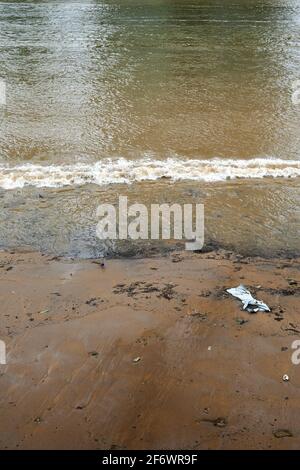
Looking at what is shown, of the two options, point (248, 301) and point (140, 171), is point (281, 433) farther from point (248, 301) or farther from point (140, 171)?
point (140, 171)

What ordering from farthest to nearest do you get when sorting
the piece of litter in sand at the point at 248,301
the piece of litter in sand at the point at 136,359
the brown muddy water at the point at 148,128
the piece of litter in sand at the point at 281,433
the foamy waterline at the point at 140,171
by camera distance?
the foamy waterline at the point at 140,171 → the brown muddy water at the point at 148,128 → the piece of litter in sand at the point at 248,301 → the piece of litter in sand at the point at 136,359 → the piece of litter in sand at the point at 281,433

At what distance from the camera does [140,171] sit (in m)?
9.61

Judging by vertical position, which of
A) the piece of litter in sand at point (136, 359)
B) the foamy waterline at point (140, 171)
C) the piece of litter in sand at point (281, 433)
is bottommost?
the piece of litter in sand at point (281, 433)

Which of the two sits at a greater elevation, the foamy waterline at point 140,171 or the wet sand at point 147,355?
the foamy waterline at point 140,171

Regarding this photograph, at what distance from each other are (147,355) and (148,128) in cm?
764

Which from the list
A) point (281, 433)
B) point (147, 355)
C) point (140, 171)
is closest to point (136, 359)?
point (147, 355)

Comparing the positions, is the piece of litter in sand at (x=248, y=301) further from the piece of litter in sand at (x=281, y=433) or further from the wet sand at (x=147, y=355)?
the piece of litter in sand at (x=281, y=433)

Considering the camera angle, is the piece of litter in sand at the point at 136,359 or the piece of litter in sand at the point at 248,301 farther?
the piece of litter in sand at the point at 248,301

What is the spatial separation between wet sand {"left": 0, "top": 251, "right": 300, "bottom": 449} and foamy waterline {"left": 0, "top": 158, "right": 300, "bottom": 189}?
9.54ft

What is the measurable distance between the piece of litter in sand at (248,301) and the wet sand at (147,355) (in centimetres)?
11

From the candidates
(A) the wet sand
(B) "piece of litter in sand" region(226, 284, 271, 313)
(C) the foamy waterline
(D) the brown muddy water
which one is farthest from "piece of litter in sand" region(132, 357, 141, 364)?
(C) the foamy waterline

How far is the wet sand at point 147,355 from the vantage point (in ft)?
14.4

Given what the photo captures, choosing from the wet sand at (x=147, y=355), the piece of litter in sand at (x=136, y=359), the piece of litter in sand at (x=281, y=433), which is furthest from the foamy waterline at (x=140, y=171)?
the piece of litter in sand at (x=281, y=433)

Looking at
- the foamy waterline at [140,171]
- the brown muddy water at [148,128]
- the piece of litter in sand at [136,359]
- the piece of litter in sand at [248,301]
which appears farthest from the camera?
the foamy waterline at [140,171]
